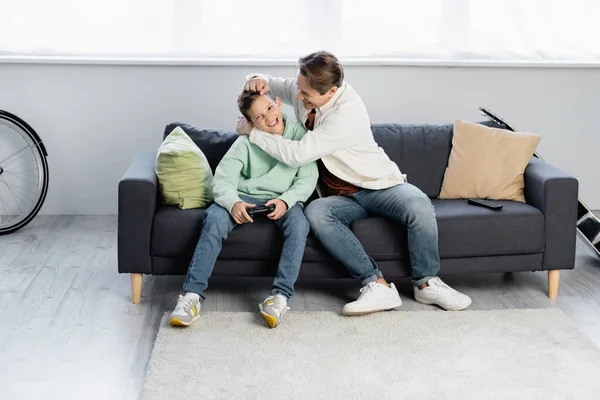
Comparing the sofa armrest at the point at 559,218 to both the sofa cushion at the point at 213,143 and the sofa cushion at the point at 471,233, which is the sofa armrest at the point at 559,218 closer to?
the sofa cushion at the point at 471,233

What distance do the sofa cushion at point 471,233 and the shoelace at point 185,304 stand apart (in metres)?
0.73

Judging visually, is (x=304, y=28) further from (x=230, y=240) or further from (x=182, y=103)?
(x=230, y=240)

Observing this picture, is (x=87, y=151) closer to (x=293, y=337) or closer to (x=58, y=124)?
(x=58, y=124)

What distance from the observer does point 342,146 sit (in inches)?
144

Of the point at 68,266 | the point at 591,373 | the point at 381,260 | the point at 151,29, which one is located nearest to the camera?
the point at 591,373

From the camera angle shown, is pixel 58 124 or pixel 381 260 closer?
pixel 381 260

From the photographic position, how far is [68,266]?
13.6ft

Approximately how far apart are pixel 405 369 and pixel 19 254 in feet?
7.10

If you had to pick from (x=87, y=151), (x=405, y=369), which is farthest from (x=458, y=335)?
(x=87, y=151)

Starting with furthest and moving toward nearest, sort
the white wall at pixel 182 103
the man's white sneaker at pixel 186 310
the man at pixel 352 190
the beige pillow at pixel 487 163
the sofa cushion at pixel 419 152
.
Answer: the white wall at pixel 182 103, the sofa cushion at pixel 419 152, the beige pillow at pixel 487 163, the man at pixel 352 190, the man's white sneaker at pixel 186 310

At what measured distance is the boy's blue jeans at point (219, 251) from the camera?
11.4 ft

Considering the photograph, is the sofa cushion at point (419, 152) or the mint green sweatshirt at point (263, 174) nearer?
the mint green sweatshirt at point (263, 174)

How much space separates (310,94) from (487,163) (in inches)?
35.7

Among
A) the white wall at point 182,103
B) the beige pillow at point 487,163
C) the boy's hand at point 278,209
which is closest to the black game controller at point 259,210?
the boy's hand at point 278,209
